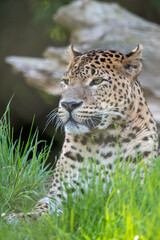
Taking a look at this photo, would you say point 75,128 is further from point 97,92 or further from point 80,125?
point 97,92

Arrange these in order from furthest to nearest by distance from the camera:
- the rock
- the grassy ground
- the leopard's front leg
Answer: the rock
the leopard's front leg
the grassy ground

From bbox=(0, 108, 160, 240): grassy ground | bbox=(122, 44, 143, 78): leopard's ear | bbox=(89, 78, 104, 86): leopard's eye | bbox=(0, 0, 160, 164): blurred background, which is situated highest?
bbox=(122, 44, 143, 78): leopard's ear

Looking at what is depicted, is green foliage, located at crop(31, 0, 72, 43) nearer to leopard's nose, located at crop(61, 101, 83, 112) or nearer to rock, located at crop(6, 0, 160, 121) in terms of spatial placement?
rock, located at crop(6, 0, 160, 121)

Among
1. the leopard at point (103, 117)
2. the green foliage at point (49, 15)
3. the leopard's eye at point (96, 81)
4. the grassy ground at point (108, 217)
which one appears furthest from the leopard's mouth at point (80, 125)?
the green foliage at point (49, 15)

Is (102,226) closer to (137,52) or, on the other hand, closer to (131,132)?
(131,132)

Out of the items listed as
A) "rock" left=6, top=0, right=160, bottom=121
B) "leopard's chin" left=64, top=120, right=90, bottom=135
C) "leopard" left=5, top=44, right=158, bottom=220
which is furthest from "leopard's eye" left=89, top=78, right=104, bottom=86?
"rock" left=6, top=0, right=160, bottom=121

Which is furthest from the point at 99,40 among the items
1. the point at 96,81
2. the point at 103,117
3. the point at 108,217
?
the point at 108,217

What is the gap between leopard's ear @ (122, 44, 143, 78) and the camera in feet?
15.8

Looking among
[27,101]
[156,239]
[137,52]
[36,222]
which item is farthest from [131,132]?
[27,101]

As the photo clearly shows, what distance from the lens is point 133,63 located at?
484cm

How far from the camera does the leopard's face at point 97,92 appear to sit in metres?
4.52

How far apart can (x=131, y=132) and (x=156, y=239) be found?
1506mm

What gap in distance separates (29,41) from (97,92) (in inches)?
371

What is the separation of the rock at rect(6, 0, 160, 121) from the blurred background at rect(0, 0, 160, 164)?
41 centimetres
